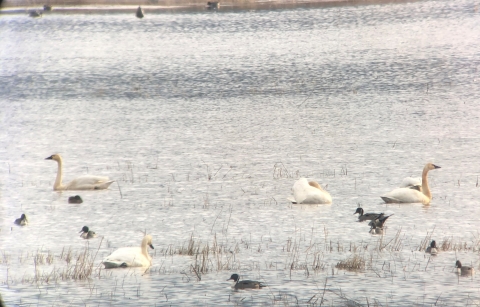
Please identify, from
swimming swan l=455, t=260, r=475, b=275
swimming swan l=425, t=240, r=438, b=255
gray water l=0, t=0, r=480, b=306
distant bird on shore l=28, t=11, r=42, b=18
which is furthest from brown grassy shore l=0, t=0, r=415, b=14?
swimming swan l=455, t=260, r=475, b=275

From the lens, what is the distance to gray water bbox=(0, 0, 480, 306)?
1198 cm

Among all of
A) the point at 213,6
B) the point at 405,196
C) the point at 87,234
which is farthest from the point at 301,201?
the point at 213,6

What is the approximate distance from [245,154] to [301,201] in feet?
21.6

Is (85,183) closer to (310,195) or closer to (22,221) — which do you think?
(22,221)

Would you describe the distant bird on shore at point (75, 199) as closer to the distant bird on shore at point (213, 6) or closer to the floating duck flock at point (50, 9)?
the floating duck flock at point (50, 9)

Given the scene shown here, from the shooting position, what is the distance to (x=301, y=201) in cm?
1716

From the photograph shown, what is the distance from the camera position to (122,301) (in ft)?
35.8

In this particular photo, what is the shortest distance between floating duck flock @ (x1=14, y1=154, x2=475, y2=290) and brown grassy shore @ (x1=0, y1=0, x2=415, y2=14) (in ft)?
150

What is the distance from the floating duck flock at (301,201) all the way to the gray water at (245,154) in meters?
0.18

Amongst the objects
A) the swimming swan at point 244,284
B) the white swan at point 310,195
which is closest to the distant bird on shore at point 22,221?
the white swan at point 310,195

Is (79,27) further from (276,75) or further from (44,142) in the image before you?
(44,142)

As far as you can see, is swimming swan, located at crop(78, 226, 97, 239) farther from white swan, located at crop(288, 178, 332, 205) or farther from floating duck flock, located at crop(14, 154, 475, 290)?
white swan, located at crop(288, 178, 332, 205)

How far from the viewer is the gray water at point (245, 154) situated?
12.0 meters

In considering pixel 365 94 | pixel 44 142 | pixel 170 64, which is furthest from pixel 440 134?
pixel 170 64
